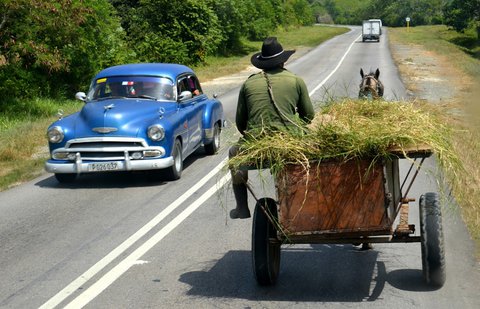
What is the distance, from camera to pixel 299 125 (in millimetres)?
6758

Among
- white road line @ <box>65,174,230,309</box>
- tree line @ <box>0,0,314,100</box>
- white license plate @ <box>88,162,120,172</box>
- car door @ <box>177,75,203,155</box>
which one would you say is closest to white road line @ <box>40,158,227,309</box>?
white road line @ <box>65,174,230,309</box>

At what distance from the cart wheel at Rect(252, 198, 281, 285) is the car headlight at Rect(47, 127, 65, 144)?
604 cm

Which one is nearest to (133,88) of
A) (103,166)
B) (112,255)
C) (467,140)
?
(103,166)

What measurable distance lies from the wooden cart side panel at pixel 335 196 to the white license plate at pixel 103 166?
18.6 ft

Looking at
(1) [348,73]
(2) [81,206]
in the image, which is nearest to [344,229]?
(2) [81,206]

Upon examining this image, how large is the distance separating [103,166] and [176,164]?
3.74ft

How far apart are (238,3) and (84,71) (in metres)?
28.5

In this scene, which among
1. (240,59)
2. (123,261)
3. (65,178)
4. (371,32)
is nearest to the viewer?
(123,261)

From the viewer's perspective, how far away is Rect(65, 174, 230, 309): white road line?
6.61 meters

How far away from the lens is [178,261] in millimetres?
7711

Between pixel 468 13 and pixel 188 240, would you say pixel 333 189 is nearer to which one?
pixel 188 240

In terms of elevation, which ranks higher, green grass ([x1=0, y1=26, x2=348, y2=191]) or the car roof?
the car roof

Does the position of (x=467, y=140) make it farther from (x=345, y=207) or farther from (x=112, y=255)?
(x=345, y=207)

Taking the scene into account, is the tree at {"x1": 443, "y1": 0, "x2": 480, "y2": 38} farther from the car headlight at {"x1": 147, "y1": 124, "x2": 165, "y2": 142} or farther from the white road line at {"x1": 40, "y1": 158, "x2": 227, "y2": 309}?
the white road line at {"x1": 40, "y1": 158, "x2": 227, "y2": 309}
